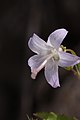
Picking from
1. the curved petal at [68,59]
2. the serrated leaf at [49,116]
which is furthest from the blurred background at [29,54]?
the curved petal at [68,59]

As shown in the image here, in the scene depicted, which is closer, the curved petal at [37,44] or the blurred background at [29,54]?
the curved petal at [37,44]

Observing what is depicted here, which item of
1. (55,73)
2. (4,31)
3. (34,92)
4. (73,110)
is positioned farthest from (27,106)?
(55,73)

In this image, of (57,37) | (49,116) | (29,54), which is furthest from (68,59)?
(29,54)

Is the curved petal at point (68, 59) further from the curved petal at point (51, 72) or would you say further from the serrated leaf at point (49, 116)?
the serrated leaf at point (49, 116)

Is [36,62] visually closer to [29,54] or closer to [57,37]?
[57,37]

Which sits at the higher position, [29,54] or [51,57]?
[29,54]

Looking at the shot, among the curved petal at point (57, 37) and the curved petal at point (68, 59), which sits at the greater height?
the curved petal at point (57, 37)
